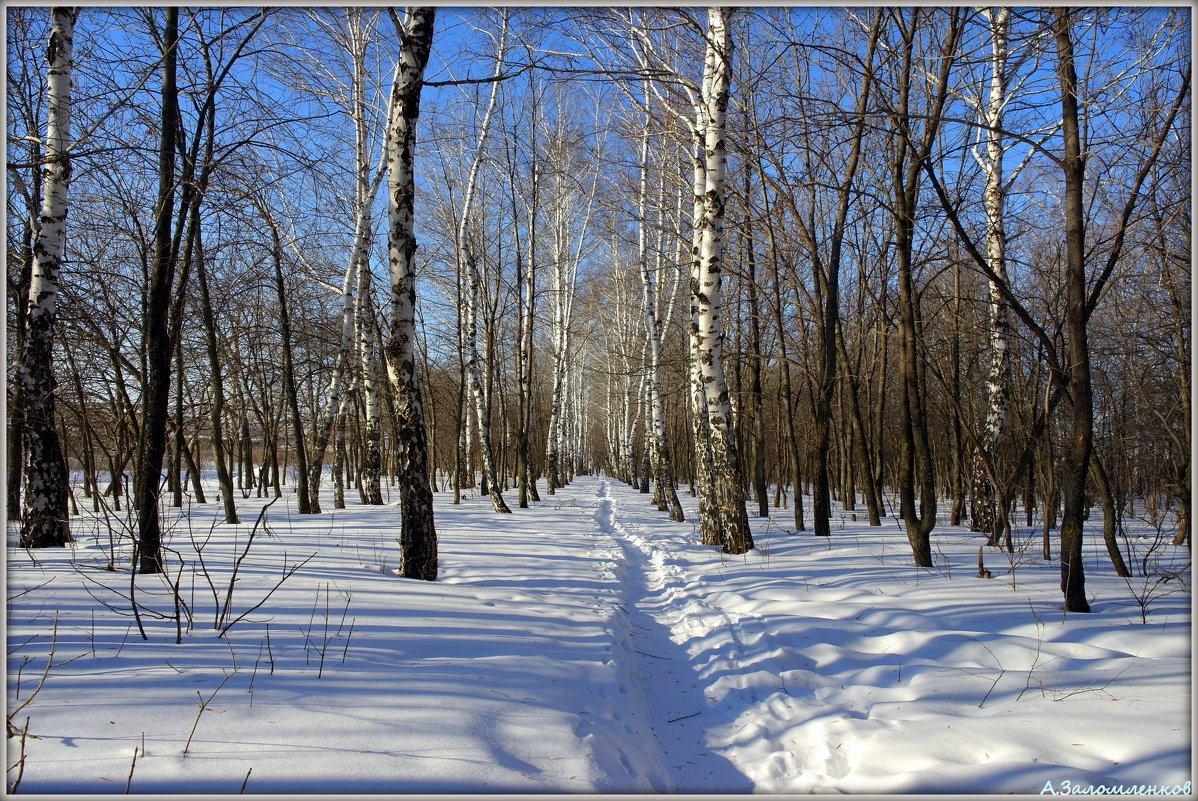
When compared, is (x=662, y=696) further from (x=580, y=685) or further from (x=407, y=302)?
(x=407, y=302)

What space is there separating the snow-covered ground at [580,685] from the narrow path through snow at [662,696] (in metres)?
0.02

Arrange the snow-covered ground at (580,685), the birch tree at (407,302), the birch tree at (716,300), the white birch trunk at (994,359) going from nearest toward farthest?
the snow-covered ground at (580,685) → the birch tree at (407,302) → the birch tree at (716,300) → the white birch trunk at (994,359)

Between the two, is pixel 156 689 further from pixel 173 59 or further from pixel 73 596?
pixel 173 59

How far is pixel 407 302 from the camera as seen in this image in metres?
5.66

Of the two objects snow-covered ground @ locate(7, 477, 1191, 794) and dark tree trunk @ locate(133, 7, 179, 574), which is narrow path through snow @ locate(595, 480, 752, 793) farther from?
dark tree trunk @ locate(133, 7, 179, 574)

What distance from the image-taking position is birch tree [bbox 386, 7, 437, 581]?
5594 mm

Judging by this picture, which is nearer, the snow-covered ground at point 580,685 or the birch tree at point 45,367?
the snow-covered ground at point 580,685

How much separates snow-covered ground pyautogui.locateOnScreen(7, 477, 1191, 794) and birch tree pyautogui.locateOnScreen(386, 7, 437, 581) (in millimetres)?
490

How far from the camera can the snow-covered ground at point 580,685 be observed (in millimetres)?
Answer: 2328

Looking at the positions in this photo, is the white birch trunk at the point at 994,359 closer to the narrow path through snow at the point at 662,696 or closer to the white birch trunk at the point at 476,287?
the narrow path through snow at the point at 662,696

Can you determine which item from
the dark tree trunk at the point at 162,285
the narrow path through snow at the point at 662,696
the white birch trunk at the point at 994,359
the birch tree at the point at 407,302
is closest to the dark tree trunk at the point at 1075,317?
the narrow path through snow at the point at 662,696

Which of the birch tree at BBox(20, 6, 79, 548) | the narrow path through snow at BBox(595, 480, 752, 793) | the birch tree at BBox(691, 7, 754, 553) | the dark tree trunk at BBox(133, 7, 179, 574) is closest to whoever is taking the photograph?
the narrow path through snow at BBox(595, 480, 752, 793)

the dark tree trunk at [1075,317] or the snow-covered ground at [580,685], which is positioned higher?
the dark tree trunk at [1075,317]

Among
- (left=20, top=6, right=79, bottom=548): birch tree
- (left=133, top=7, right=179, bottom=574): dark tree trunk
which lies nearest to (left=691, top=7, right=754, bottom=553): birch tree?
(left=133, top=7, right=179, bottom=574): dark tree trunk
